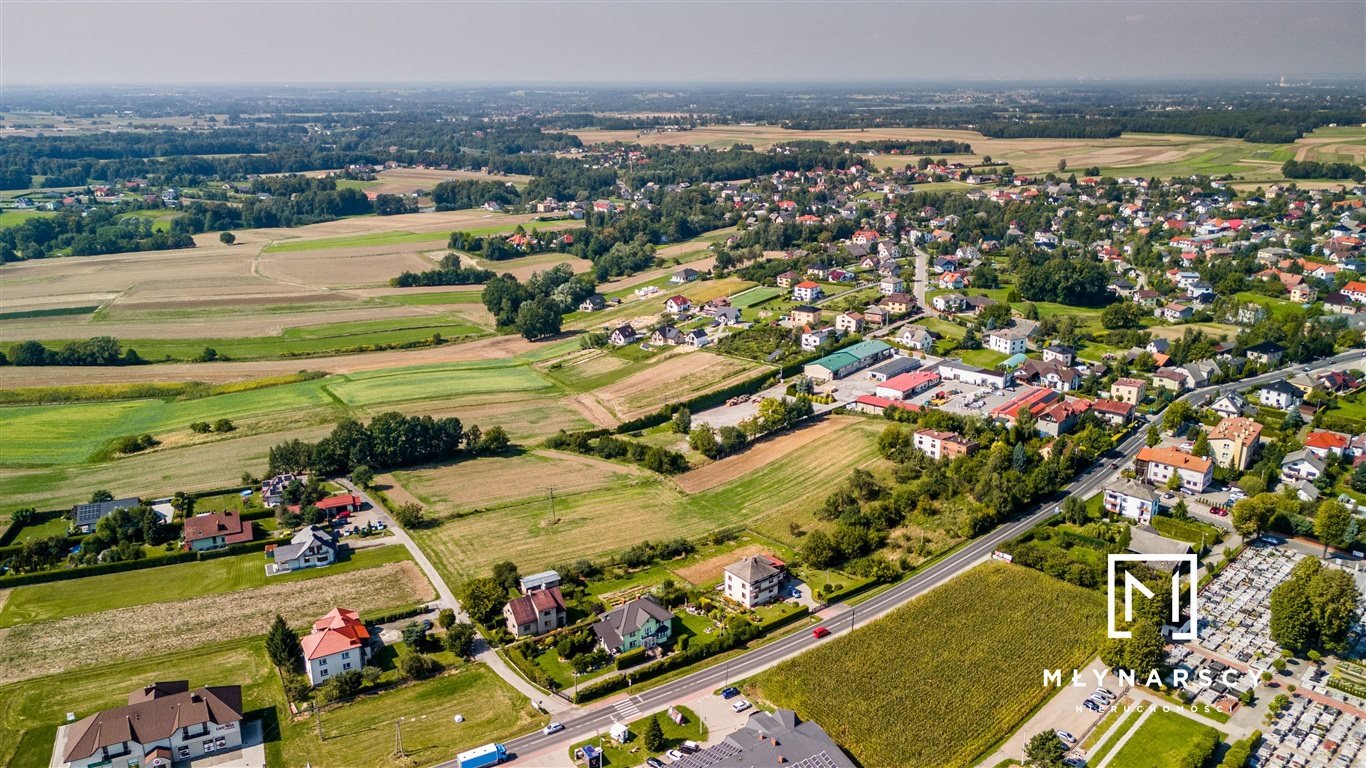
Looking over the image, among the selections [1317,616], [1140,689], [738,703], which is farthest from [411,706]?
[1317,616]

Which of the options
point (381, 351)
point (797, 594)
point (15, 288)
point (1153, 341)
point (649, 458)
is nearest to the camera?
point (797, 594)

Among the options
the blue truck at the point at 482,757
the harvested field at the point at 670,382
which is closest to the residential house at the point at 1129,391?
the harvested field at the point at 670,382

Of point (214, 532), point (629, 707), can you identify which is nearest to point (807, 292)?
point (214, 532)

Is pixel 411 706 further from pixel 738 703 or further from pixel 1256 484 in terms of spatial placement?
pixel 1256 484

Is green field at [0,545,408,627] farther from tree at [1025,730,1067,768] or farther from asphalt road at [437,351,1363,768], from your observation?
tree at [1025,730,1067,768]

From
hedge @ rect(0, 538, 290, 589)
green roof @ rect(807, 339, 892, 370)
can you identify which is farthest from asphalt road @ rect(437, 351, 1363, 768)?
green roof @ rect(807, 339, 892, 370)

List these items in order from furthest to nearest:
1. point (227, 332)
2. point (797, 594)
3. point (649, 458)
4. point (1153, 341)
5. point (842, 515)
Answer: point (227, 332) → point (1153, 341) → point (649, 458) → point (842, 515) → point (797, 594)

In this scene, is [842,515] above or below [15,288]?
below
